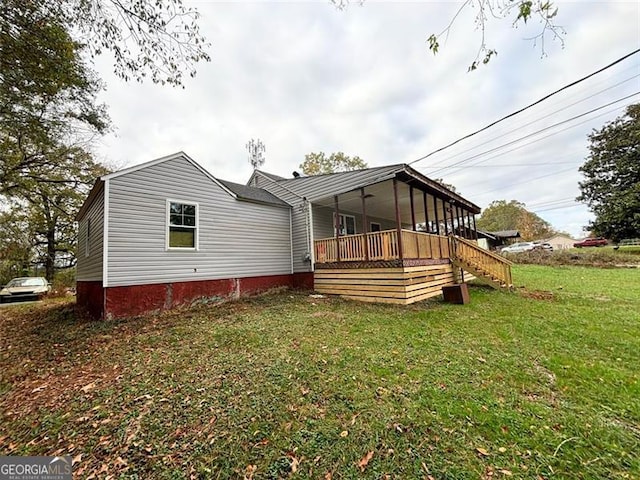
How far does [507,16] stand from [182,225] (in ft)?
26.7

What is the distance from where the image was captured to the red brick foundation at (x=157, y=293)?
6.66m

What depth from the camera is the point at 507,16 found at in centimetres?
264

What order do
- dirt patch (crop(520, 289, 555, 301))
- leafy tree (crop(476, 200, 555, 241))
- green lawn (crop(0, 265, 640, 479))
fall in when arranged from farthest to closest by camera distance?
leafy tree (crop(476, 200, 555, 241)) < dirt patch (crop(520, 289, 555, 301)) < green lawn (crop(0, 265, 640, 479))

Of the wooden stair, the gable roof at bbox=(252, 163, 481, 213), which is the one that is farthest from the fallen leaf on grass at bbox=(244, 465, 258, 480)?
the wooden stair

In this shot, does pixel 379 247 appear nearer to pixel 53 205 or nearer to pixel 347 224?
pixel 347 224

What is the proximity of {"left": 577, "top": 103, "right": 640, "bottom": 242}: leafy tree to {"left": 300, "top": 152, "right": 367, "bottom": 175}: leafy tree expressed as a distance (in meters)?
21.7

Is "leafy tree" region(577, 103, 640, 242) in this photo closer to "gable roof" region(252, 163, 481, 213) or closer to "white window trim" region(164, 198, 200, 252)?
"gable roof" region(252, 163, 481, 213)

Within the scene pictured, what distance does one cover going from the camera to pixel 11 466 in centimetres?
242

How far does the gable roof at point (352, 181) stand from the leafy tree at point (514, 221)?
5237cm

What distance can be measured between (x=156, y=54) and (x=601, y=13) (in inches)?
271

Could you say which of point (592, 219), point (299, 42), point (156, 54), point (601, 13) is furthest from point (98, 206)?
point (592, 219)

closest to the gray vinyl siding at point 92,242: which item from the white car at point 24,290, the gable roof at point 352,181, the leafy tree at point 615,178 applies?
the white car at point 24,290

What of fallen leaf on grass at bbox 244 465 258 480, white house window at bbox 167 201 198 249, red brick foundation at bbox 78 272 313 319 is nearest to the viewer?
fallen leaf on grass at bbox 244 465 258 480

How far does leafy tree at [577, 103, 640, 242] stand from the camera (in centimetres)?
2273
